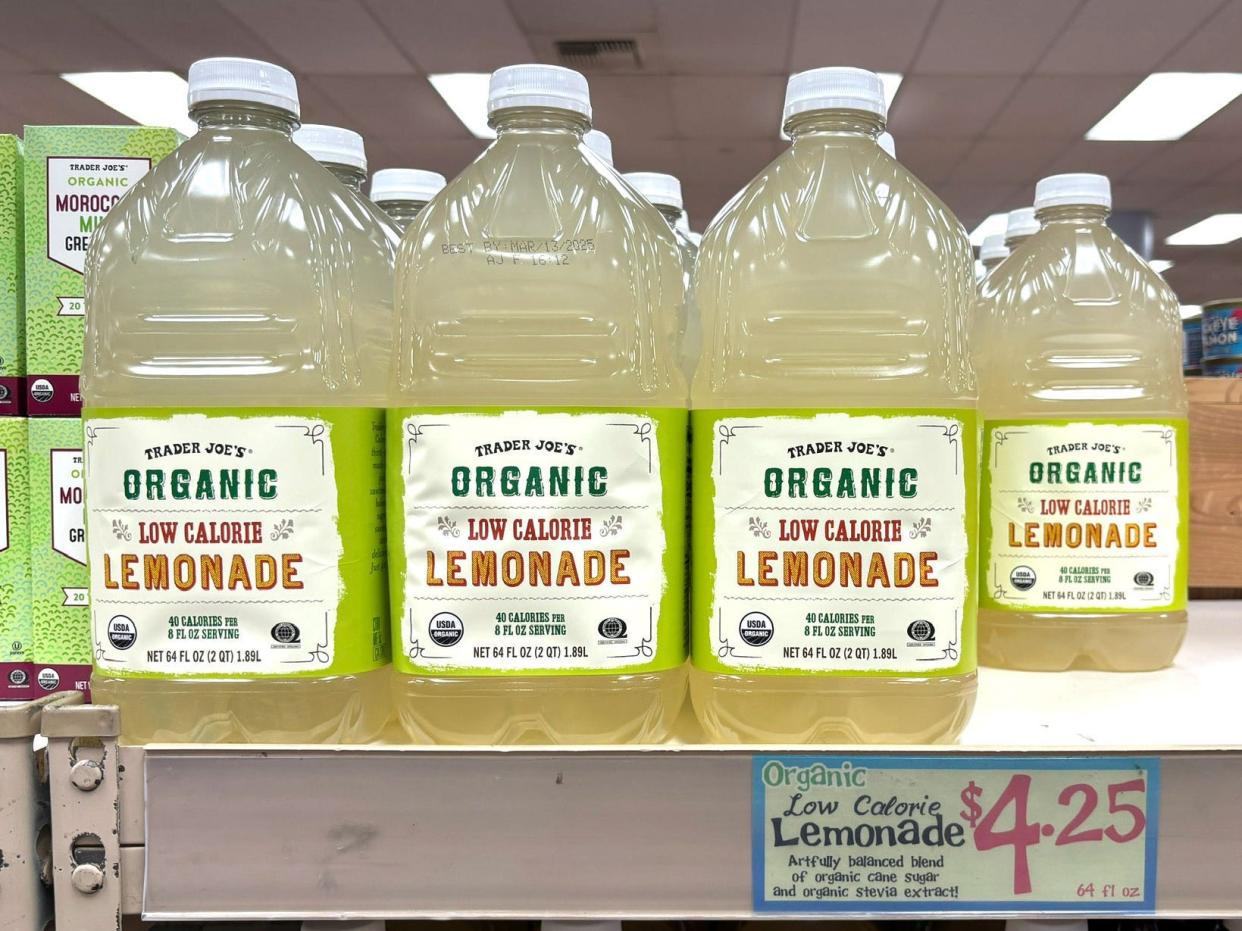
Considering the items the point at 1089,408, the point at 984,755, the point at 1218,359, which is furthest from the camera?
the point at 1218,359

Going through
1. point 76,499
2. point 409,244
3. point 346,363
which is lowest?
point 76,499

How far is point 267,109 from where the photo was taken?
0.80 metres

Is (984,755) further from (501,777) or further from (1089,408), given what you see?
(1089,408)

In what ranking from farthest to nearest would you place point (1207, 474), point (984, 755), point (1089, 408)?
point (1207, 474)
point (1089, 408)
point (984, 755)

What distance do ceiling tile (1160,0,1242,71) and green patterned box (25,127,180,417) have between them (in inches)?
166

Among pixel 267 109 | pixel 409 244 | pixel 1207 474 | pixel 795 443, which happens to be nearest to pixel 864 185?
pixel 795 443

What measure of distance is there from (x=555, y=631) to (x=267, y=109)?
0.51 metres

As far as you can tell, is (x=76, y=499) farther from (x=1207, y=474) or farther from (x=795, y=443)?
(x=1207, y=474)

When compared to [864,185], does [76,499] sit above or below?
below

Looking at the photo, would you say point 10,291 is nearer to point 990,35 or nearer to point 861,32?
point 861,32

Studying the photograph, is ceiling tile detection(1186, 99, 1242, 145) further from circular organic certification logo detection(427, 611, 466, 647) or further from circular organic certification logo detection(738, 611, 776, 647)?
circular organic certification logo detection(427, 611, 466, 647)

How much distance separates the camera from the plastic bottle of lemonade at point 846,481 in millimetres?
714

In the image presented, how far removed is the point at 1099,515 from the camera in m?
0.98

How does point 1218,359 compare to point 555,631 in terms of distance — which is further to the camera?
point 1218,359
